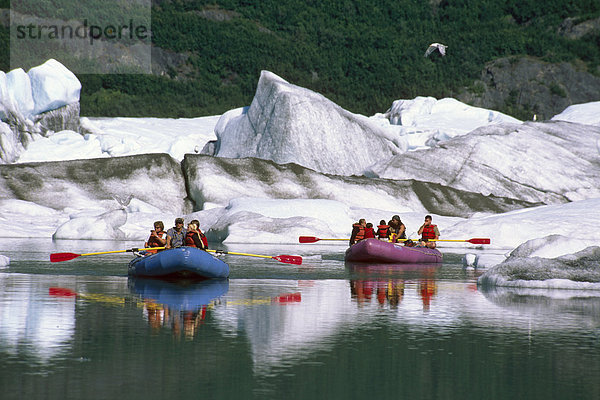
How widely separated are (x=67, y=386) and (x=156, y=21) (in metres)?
139

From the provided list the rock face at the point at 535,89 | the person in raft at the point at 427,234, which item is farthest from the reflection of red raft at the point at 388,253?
the rock face at the point at 535,89

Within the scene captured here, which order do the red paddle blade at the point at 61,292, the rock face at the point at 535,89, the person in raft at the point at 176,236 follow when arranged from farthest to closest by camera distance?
the rock face at the point at 535,89
the person in raft at the point at 176,236
the red paddle blade at the point at 61,292

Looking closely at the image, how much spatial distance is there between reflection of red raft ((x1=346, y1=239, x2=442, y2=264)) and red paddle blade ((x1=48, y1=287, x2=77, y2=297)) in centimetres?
862

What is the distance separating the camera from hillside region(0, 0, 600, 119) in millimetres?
122312

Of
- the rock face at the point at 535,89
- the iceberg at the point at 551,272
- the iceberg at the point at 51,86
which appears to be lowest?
the iceberg at the point at 551,272

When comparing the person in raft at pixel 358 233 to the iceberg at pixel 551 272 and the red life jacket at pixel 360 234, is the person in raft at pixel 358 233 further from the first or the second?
the iceberg at pixel 551 272

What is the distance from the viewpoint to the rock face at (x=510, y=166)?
48.9 meters

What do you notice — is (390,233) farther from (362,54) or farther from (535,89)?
(362,54)

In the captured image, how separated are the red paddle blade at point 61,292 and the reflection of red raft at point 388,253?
340 inches

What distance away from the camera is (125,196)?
1705 inches

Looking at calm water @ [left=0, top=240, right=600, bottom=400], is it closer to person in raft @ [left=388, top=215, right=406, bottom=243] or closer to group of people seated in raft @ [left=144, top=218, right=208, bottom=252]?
group of people seated in raft @ [left=144, top=218, right=208, bottom=252]

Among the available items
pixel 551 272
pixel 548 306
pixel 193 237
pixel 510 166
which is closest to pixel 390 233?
pixel 193 237

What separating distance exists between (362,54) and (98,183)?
10956 centimetres

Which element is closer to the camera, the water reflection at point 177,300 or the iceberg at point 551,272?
the water reflection at point 177,300
